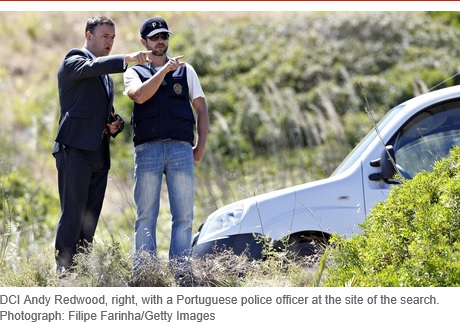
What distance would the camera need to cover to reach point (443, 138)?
7.55 metres

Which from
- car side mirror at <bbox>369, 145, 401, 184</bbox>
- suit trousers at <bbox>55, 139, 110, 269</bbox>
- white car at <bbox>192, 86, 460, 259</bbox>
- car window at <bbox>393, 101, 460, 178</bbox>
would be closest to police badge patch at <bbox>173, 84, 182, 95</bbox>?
suit trousers at <bbox>55, 139, 110, 269</bbox>

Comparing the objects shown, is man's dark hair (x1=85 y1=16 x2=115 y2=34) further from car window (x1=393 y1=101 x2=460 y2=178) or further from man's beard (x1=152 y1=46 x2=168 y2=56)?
car window (x1=393 y1=101 x2=460 y2=178)

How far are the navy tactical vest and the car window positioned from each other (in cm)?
167

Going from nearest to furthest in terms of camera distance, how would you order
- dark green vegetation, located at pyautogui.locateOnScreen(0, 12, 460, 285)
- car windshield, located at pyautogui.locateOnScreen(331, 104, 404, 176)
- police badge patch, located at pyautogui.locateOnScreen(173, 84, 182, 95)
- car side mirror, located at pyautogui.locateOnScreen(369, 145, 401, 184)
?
car side mirror, located at pyautogui.locateOnScreen(369, 145, 401, 184) → police badge patch, located at pyautogui.locateOnScreen(173, 84, 182, 95) → car windshield, located at pyautogui.locateOnScreen(331, 104, 404, 176) → dark green vegetation, located at pyautogui.locateOnScreen(0, 12, 460, 285)

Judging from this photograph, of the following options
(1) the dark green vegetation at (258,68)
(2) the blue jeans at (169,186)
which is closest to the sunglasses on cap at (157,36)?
(2) the blue jeans at (169,186)

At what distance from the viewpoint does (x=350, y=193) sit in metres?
7.50

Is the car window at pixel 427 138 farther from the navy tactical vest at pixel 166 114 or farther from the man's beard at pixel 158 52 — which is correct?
the man's beard at pixel 158 52

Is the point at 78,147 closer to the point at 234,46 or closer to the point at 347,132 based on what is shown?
the point at 347,132

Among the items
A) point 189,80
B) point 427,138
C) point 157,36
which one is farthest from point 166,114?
point 427,138

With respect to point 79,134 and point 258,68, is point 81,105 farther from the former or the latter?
point 258,68

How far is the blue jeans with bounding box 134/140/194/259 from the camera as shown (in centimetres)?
747

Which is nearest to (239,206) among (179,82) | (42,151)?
(179,82)

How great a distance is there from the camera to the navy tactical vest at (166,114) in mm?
7387
